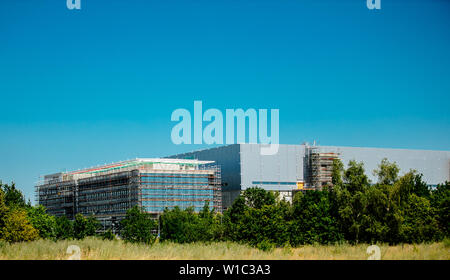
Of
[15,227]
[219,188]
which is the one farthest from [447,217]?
[219,188]

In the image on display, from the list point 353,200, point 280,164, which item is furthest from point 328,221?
point 280,164

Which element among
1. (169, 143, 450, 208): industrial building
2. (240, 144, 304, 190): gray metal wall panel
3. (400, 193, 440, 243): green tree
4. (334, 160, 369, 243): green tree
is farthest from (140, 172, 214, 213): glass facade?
(400, 193, 440, 243): green tree

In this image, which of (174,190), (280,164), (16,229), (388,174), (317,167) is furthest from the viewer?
(317,167)

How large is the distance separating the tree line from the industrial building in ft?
102

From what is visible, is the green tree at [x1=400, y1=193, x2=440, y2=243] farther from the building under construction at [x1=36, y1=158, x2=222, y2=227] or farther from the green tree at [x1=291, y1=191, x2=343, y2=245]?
the building under construction at [x1=36, y1=158, x2=222, y2=227]

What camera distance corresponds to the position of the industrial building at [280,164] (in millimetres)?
84875

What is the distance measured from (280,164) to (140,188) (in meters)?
25.0

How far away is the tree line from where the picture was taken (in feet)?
131

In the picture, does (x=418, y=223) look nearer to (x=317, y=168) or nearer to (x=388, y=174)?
(x=388, y=174)

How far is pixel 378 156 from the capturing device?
9631 centimetres

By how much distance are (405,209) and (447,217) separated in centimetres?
396

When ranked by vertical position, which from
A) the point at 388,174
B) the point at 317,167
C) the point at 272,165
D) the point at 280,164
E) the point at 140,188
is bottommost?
the point at 140,188

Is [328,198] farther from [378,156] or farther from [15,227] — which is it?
[378,156]

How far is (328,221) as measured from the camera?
45.9m
